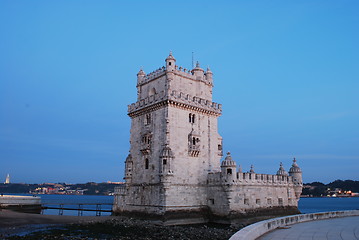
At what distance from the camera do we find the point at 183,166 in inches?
1455

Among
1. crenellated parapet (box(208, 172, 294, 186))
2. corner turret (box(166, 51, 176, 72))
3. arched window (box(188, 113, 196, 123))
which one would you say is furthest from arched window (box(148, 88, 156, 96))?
crenellated parapet (box(208, 172, 294, 186))

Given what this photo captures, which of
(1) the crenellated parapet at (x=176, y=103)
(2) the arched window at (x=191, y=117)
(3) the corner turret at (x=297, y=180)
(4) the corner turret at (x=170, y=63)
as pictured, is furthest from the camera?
(3) the corner turret at (x=297, y=180)

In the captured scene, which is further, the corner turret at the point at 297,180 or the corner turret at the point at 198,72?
the corner turret at the point at 297,180

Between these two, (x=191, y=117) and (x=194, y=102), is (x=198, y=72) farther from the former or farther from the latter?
(x=191, y=117)

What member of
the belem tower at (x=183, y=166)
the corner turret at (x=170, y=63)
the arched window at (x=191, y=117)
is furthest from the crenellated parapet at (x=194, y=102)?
the corner turret at (x=170, y=63)

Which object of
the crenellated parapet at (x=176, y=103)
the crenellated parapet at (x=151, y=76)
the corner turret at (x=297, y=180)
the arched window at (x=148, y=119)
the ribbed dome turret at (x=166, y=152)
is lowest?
the corner turret at (x=297, y=180)

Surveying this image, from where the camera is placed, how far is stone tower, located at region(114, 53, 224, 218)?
35.5m

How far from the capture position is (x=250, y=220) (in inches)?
1449

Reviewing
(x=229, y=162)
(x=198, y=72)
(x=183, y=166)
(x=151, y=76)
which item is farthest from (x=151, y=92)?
(x=229, y=162)

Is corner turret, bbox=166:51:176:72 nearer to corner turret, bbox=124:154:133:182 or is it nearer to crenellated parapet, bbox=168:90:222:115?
crenellated parapet, bbox=168:90:222:115

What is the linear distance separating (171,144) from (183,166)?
127 inches

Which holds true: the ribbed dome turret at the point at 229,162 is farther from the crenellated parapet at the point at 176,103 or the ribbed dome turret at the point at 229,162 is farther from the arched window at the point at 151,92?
the arched window at the point at 151,92

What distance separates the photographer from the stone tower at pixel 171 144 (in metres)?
35.5

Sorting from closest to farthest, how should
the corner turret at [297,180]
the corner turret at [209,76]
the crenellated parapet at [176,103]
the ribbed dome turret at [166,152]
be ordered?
the ribbed dome turret at [166,152]
the crenellated parapet at [176,103]
the corner turret at [209,76]
the corner turret at [297,180]
